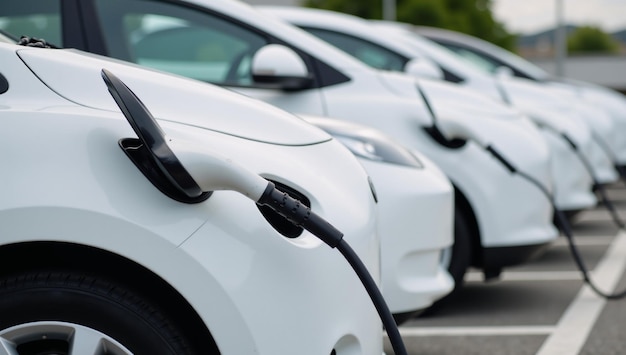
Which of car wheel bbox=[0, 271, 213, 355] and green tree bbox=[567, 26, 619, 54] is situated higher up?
car wheel bbox=[0, 271, 213, 355]

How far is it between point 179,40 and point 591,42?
13903 centimetres

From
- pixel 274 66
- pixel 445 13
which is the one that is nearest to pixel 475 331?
pixel 274 66

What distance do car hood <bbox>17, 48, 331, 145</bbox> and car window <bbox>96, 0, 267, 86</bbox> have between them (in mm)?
1939

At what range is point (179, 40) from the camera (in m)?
6.23

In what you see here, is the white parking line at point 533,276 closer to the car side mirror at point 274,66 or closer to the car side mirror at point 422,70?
the car side mirror at point 422,70

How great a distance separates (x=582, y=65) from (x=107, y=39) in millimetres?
58546

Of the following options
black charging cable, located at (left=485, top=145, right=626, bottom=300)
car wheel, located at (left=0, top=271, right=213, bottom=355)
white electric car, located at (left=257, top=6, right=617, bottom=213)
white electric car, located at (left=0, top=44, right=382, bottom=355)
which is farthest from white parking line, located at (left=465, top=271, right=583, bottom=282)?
car wheel, located at (left=0, top=271, right=213, bottom=355)

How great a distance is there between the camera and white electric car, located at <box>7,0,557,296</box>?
5.62m

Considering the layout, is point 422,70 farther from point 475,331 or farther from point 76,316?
point 76,316

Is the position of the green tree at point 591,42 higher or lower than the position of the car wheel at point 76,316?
lower

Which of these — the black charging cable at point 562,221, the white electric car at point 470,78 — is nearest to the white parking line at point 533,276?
the white electric car at point 470,78

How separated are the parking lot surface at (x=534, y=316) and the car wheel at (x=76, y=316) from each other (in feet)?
8.09

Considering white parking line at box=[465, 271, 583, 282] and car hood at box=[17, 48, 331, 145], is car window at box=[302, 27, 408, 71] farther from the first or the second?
car hood at box=[17, 48, 331, 145]

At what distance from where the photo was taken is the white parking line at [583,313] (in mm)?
5258
